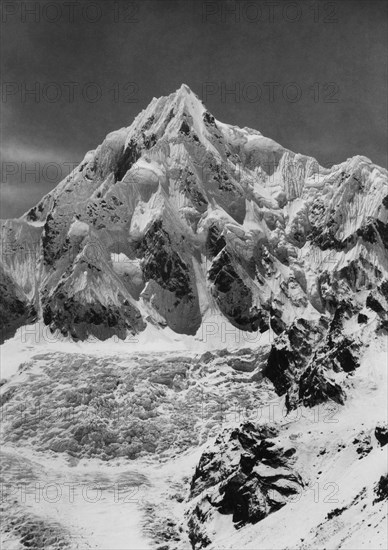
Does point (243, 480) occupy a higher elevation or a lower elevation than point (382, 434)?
lower

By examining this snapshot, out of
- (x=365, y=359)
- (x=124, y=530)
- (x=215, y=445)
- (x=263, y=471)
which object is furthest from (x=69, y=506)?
(x=365, y=359)

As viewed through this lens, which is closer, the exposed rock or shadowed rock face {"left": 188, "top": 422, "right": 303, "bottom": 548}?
the exposed rock

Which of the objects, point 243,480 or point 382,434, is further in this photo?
point 243,480

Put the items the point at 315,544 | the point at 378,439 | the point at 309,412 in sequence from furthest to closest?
the point at 309,412 < the point at 378,439 < the point at 315,544

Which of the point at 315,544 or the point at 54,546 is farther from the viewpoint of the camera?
the point at 54,546

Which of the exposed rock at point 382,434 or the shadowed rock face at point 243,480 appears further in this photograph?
the shadowed rock face at point 243,480

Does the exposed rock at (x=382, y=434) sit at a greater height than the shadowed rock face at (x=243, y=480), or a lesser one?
greater

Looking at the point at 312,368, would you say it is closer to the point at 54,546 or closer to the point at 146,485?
the point at 146,485

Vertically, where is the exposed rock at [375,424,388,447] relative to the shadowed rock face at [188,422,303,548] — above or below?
above
